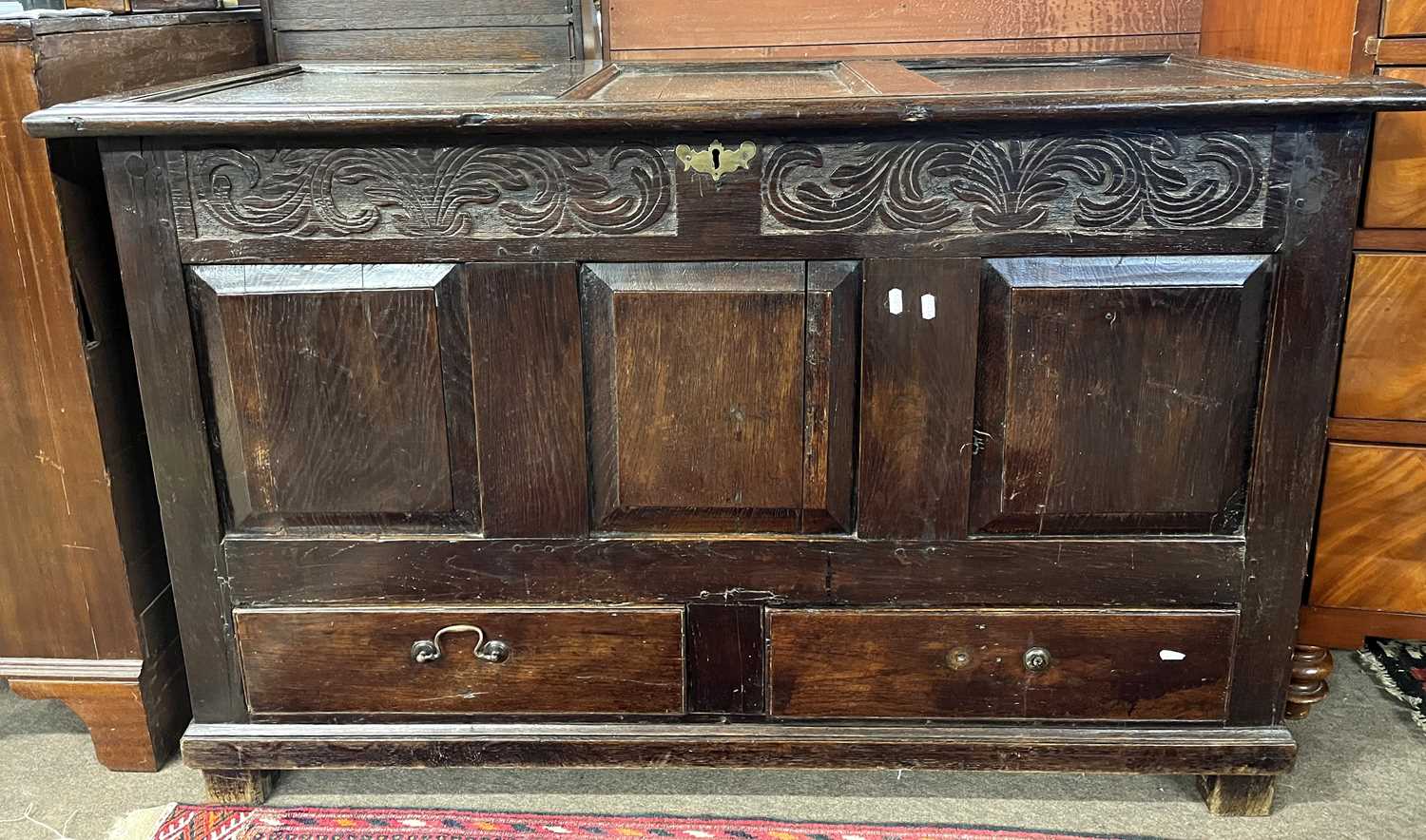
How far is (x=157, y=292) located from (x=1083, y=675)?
3.92ft

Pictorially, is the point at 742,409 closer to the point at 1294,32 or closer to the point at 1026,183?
the point at 1026,183

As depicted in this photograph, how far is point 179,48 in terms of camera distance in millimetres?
1580

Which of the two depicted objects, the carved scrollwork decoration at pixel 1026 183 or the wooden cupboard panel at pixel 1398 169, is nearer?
the carved scrollwork decoration at pixel 1026 183

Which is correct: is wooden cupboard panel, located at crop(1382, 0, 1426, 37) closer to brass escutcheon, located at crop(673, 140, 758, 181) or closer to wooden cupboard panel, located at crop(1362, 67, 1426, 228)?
wooden cupboard panel, located at crop(1362, 67, 1426, 228)

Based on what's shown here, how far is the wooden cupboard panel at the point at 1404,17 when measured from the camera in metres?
1.31

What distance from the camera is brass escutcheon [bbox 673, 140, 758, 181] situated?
1.19 m

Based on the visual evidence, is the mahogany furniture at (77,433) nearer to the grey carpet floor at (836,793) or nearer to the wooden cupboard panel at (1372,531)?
the grey carpet floor at (836,793)

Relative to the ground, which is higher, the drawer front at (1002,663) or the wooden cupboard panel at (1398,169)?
the wooden cupboard panel at (1398,169)

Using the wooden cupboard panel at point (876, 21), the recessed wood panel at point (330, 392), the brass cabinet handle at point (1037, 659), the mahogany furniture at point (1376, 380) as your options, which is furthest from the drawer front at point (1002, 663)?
the wooden cupboard panel at point (876, 21)

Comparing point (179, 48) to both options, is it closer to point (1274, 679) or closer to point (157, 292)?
point (157, 292)

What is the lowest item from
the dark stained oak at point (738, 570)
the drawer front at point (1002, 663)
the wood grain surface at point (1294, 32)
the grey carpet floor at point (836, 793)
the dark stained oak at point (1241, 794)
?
the grey carpet floor at point (836, 793)

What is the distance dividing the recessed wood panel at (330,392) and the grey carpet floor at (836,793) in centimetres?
41

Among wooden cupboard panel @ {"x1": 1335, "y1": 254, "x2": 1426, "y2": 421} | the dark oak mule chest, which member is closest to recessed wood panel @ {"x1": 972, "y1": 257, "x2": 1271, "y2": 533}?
the dark oak mule chest

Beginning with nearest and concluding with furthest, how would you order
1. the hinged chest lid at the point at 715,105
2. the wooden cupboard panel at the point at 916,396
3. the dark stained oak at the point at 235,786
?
the hinged chest lid at the point at 715,105, the wooden cupboard panel at the point at 916,396, the dark stained oak at the point at 235,786
